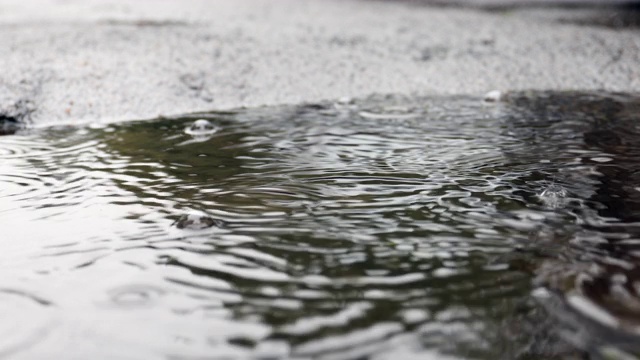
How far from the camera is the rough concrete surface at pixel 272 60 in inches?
156

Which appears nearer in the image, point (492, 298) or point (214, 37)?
point (492, 298)

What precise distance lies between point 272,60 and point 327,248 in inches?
125

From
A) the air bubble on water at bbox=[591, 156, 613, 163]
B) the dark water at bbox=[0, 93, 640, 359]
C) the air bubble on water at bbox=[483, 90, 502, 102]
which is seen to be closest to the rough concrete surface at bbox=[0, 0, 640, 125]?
the air bubble on water at bbox=[483, 90, 502, 102]

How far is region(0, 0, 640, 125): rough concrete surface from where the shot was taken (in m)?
3.96

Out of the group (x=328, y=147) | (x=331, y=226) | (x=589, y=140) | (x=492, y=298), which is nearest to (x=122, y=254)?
(x=331, y=226)

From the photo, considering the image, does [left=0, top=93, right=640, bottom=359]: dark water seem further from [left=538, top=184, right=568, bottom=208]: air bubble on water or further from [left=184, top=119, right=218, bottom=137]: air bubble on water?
[left=184, top=119, right=218, bottom=137]: air bubble on water

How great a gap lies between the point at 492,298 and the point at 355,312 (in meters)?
0.30

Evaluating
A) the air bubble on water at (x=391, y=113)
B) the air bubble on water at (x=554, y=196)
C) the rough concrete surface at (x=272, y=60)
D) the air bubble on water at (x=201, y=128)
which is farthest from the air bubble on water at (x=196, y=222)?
the rough concrete surface at (x=272, y=60)

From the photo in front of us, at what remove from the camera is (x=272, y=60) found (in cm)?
455

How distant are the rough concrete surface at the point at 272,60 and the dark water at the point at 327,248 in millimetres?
1150

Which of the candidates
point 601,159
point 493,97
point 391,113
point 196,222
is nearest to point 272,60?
point 391,113

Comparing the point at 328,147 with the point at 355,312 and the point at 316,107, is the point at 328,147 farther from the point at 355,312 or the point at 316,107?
the point at 355,312

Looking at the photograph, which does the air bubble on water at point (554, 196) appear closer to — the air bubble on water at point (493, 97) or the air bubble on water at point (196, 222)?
the air bubble on water at point (196, 222)

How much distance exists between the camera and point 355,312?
1.26m
